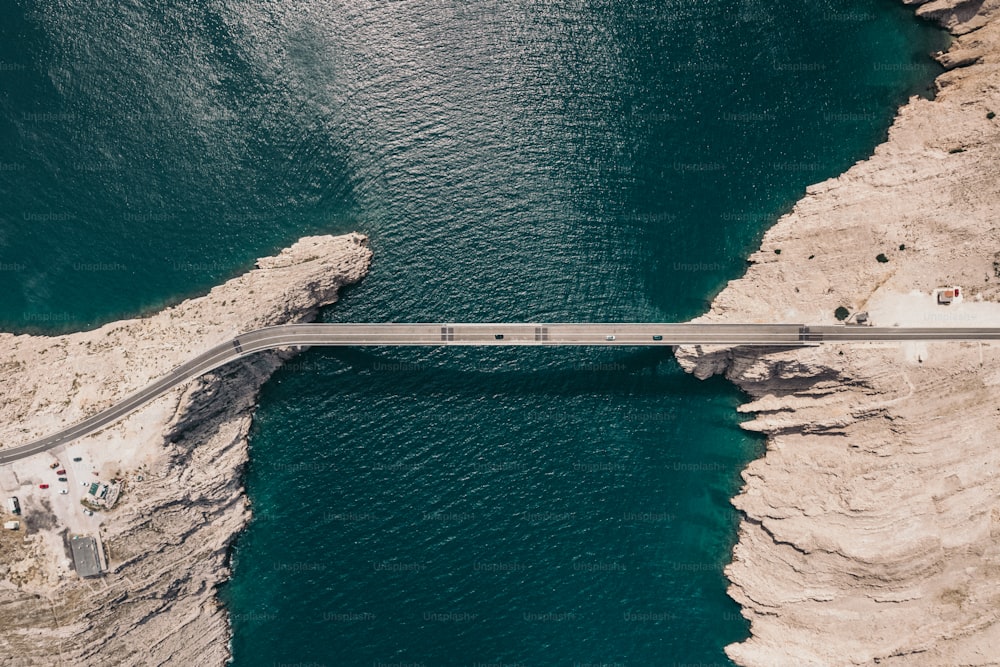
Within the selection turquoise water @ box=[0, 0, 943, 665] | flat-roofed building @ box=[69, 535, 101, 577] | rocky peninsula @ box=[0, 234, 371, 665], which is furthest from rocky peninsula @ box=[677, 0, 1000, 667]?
flat-roofed building @ box=[69, 535, 101, 577]

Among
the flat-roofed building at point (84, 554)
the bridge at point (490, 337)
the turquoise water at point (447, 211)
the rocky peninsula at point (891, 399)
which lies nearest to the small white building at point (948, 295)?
the rocky peninsula at point (891, 399)

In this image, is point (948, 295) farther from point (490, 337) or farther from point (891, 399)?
point (490, 337)

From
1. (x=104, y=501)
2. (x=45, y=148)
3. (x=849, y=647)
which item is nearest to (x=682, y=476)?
(x=849, y=647)

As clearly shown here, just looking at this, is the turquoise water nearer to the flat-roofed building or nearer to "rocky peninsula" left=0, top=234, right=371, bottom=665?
"rocky peninsula" left=0, top=234, right=371, bottom=665

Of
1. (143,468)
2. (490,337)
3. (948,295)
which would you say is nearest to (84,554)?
(143,468)

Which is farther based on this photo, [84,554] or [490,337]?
[490,337]

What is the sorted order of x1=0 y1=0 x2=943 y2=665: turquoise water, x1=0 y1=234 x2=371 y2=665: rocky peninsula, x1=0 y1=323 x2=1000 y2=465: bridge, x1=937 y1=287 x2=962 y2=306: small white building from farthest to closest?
x1=0 y1=0 x2=943 y2=665: turquoise water → x1=937 y1=287 x2=962 y2=306: small white building → x1=0 y1=323 x2=1000 y2=465: bridge → x1=0 y1=234 x2=371 y2=665: rocky peninsula
